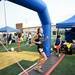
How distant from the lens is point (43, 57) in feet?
33.7

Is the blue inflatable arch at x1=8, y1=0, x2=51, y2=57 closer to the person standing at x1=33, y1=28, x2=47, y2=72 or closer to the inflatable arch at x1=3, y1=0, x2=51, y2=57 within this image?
the inflatable arch at x1=3, y1=0, x2=51, y2=57

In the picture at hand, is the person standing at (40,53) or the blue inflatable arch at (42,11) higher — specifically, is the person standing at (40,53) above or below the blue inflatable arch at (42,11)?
below

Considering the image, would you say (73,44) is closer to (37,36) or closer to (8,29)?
(37,36)

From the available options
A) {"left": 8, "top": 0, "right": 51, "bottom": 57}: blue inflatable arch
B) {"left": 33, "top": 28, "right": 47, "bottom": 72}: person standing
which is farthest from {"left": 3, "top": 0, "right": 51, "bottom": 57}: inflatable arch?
{"left": 33, "top": 28, "right": 47, "bottom": 72}: person standing

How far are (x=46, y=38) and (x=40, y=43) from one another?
13.0 feet

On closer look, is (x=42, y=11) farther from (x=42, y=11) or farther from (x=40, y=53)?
(x=40, y=53)

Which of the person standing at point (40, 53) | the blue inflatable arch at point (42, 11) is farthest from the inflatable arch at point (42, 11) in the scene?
the person standing at point (40, 53)

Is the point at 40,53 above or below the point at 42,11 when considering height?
below

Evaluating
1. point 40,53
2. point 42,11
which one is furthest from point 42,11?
point 40,53

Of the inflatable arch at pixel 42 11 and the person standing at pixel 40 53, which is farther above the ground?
the inflatable arch at pixel 42 11

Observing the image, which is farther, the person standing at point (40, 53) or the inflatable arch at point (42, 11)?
the inflatable arch at point (42, 11)

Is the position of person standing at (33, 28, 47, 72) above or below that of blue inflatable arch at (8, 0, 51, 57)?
below

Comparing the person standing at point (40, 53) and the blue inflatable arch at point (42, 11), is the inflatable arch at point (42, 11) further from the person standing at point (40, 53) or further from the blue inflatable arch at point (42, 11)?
the person standing at point (40, 53)

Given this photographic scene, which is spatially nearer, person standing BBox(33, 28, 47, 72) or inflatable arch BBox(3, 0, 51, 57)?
person standing BBox(33, 28, 47, 72)
